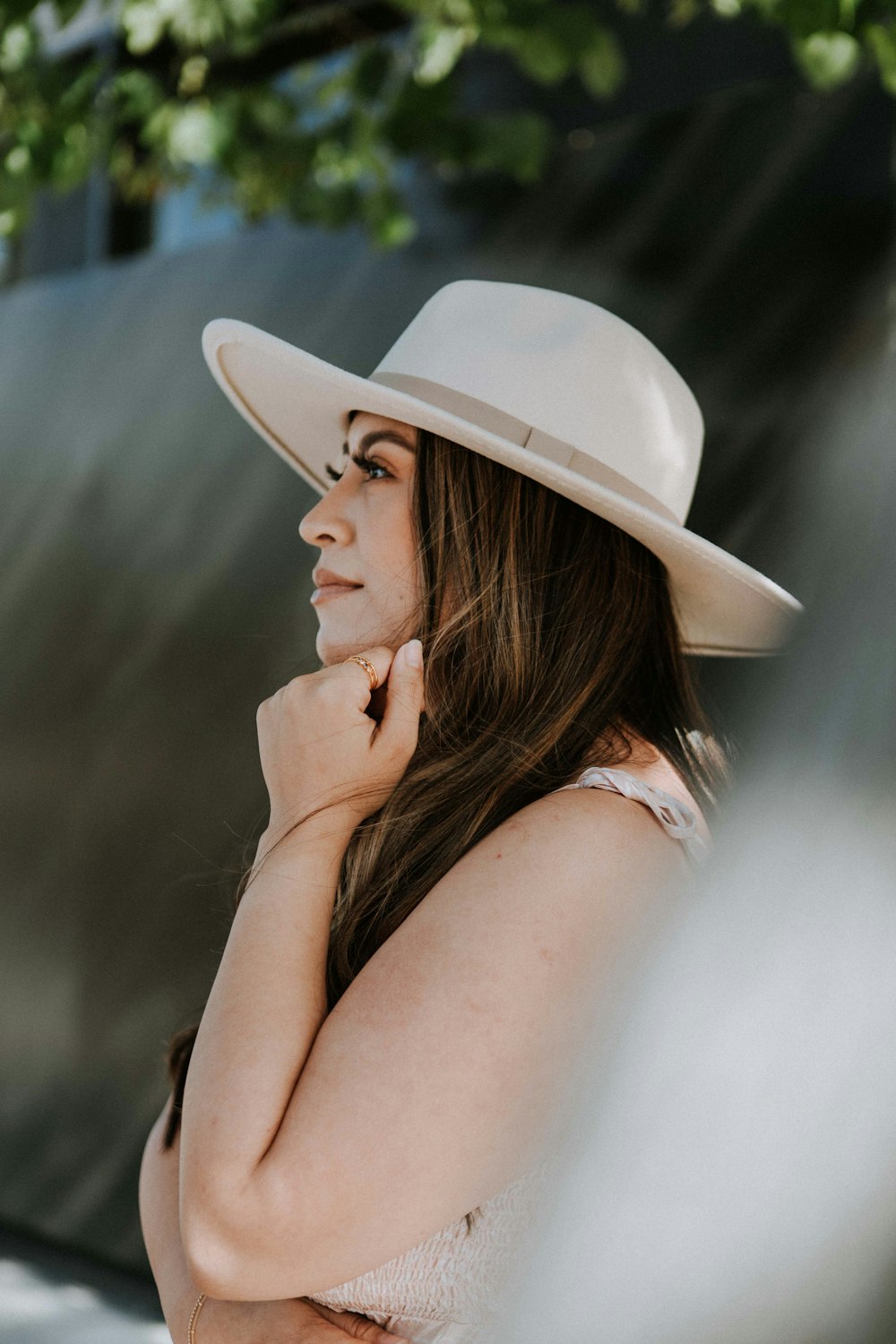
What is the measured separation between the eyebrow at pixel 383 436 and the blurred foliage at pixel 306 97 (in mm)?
999

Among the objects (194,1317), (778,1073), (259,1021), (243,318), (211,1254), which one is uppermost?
(243,318)

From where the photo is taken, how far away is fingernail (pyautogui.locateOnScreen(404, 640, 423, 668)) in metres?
1.44

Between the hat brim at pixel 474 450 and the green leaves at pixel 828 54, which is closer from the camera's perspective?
the hat brim at pixel 474 450

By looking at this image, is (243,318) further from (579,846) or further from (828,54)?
(579,846)

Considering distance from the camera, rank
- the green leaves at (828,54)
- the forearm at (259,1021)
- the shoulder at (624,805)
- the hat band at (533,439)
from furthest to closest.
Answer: the green leaves at (828,54)
the hat band at (533,439)
the shoulder at (624,805)
the forearm at (259,1021)

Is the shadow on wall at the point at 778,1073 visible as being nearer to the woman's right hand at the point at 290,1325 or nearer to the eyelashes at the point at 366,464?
the woman's right hand at the point at 290,1325

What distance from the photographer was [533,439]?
1.52m

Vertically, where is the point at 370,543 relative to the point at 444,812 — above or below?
above

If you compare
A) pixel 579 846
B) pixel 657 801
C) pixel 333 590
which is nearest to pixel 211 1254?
pixel 579 846

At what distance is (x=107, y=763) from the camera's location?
304 cm

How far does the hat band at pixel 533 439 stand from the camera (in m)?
1.52

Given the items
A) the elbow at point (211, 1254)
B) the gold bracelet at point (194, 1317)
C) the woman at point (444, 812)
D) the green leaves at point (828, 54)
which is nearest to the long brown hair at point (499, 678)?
the woman at point (444, 812)

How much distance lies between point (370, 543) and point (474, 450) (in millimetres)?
181

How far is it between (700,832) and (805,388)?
1083 millimetres
